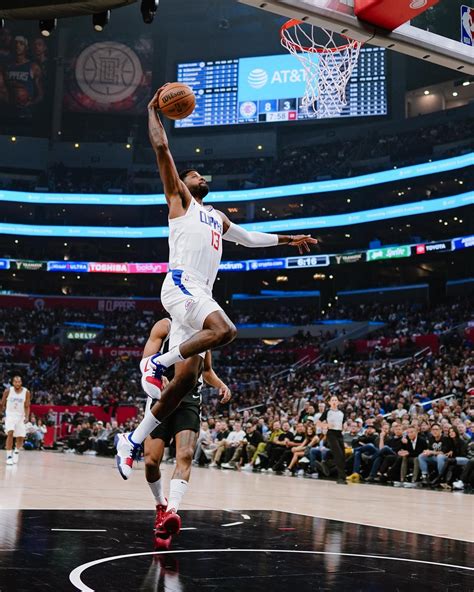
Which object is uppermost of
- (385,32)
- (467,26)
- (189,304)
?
(467,26)

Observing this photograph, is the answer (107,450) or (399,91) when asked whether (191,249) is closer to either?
(107,450)

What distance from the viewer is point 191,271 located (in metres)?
5.02

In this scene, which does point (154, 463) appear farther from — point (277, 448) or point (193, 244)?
point (277, 448)

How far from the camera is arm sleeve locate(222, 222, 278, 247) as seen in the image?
18.5 feet

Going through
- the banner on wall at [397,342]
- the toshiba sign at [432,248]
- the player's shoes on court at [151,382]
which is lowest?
the player's shoes on court at [151,382]

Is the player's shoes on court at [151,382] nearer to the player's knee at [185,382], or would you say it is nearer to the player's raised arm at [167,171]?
the player's knee at [185,382]

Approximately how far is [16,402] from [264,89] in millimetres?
35891

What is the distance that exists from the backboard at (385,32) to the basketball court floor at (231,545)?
4014 millimetres

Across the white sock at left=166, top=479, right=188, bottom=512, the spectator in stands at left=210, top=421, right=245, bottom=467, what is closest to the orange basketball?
the white sock at left=166, top=479, right=188, bottom=512

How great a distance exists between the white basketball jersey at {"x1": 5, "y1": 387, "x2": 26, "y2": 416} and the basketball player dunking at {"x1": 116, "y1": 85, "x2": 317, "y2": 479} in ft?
30.8

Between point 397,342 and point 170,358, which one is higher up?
point 397,342

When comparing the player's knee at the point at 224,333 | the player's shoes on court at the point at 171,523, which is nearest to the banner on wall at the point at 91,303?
the player's knee at the point at 224,333

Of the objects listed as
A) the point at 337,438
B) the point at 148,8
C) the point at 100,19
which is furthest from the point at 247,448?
the point at 148,8

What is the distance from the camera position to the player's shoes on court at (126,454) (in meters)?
4.77
